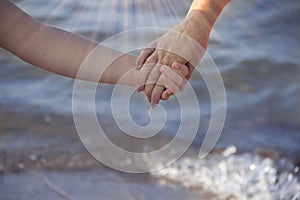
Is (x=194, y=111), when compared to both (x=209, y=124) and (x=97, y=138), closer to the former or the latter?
(x=209, y=124)

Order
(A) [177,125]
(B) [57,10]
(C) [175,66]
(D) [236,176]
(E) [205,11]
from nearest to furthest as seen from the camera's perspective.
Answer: (C) [175,66] < (E) [205,11] < (D) [236,176] < (A) [177,125] < (B) [57,10]

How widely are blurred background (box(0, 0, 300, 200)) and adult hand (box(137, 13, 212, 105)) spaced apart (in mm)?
827

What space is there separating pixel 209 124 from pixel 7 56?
1.90 m

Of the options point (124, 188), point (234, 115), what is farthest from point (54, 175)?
point (234, 115)

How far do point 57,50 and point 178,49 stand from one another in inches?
23.8

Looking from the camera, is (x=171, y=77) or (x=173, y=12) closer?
(x=171, y=77)

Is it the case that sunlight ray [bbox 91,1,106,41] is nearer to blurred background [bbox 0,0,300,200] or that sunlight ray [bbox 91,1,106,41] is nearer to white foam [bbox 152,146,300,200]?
blurred background [bbox 0,0,300,200]

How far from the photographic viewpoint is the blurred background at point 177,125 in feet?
12.1

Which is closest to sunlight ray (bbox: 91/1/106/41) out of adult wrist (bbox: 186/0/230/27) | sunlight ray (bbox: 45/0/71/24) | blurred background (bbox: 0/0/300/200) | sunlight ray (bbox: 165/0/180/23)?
blurred background (bbox: 0/0/300/200)

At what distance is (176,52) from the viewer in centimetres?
307

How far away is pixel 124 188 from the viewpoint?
12.0 feet

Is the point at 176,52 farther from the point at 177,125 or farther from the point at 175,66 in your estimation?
the point at 177,125

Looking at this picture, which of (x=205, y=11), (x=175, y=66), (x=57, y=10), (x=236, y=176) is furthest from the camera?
(x=57, y=10)

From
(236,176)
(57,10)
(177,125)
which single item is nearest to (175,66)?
(236,176)
